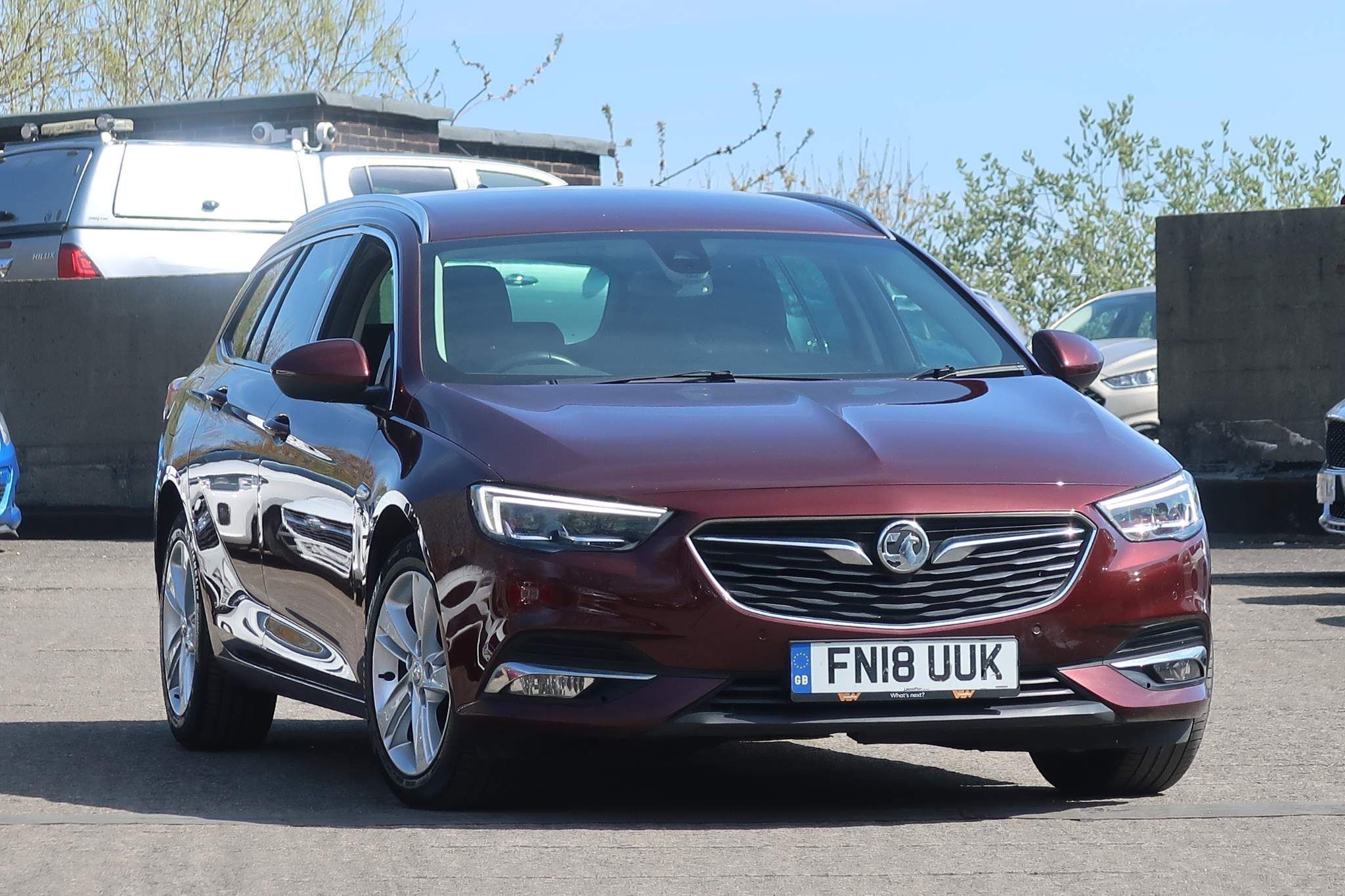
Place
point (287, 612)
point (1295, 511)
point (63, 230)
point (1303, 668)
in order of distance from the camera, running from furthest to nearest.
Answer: point (63, 230) → point (1295, 511) → point (1303, 668) → point (287, 612)

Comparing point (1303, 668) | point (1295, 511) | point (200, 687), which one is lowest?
point (1295, 511)

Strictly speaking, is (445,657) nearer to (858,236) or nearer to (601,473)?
(601,473)

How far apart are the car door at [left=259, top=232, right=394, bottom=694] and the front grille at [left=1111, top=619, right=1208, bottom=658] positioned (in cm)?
201

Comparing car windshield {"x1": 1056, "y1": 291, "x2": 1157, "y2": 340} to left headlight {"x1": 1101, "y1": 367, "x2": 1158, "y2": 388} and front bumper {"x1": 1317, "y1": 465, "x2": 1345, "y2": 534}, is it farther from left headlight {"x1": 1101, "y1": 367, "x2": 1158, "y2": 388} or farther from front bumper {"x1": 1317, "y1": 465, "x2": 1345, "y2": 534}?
front bumper {"x1": 1317, "y1": 465, "x2": 1345, "y2": 534}

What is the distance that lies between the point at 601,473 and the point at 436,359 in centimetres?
105

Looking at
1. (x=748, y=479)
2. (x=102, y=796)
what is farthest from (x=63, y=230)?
(x=748, y=479)

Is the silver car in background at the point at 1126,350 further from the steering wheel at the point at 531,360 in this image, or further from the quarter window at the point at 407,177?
the steering wheel at the point at 531,360

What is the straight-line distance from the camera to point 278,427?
7406 millimetres

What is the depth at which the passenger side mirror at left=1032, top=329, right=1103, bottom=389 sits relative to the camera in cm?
716

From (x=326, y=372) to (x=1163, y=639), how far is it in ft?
7.66

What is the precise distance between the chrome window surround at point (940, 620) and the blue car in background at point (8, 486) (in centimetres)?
1073

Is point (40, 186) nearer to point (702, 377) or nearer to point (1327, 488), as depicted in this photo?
point (1327, 488)

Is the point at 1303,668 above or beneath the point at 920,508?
beneath

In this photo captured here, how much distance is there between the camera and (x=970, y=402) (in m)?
6.56
